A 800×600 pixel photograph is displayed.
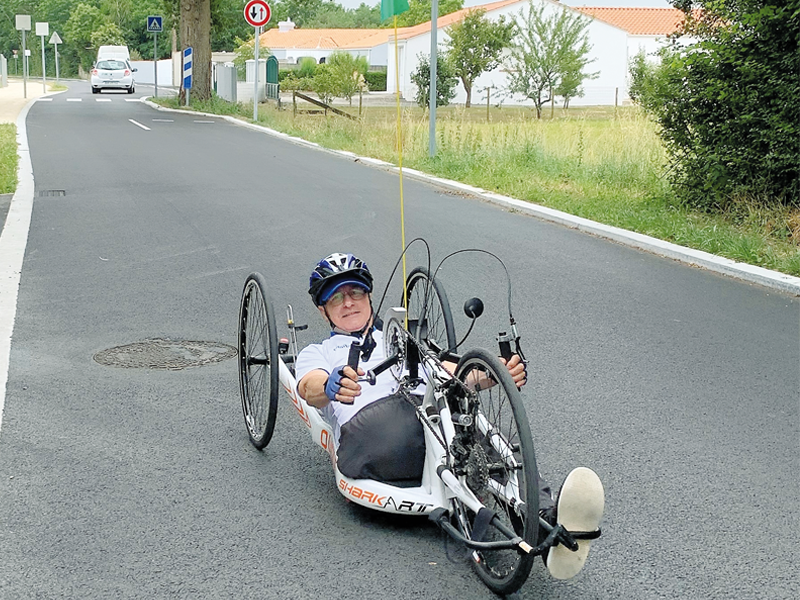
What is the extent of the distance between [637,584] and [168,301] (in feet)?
16.6

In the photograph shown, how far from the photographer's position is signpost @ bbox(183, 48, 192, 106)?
36.9 metres

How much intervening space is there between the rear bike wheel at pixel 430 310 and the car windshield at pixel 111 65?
170ft

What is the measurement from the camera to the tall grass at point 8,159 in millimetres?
14238

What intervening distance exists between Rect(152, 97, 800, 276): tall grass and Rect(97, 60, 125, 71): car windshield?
101ft

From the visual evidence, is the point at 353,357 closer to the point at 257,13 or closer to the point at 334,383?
the point at 334,383

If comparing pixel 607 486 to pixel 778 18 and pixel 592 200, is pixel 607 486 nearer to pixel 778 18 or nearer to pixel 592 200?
pixel 778 18

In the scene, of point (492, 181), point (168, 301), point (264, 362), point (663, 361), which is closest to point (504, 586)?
point (264, 362)

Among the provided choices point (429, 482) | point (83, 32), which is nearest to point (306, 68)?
point (83, 32)

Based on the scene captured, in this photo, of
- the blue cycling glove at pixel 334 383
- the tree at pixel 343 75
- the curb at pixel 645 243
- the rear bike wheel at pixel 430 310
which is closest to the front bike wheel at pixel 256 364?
the rear bike wheel at pixel 430 310

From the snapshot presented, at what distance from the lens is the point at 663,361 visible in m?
6.59

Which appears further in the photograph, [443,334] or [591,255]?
[591,255]

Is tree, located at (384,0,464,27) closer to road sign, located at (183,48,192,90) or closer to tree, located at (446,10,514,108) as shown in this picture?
tree, located at (446,10,514,108)

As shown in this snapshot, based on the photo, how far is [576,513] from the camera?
3.35 metres

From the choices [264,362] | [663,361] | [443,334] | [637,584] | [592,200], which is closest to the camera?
[637,584]
